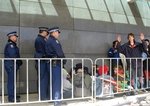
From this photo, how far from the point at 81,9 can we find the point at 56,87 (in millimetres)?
3523

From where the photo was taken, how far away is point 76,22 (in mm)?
6742

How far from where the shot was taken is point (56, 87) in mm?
4348

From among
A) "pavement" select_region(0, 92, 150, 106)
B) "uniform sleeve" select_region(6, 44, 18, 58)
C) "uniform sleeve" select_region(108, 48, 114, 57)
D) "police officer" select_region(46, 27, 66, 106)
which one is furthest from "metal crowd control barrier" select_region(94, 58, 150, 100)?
"uniform sleeve" select_region(6, 44, 18, 58)

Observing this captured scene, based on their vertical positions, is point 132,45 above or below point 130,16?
below

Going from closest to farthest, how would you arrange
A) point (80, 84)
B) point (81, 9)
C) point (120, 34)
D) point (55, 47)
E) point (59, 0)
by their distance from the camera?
point (55, 47)
point (80, 84)
point (59, 0)
point (81, 9)
point (120, 34)

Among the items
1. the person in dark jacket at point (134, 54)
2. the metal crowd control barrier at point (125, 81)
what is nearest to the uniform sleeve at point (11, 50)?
the metal crowd control barrier at point (125, 81)

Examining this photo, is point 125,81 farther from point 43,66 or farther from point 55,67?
point 43,66

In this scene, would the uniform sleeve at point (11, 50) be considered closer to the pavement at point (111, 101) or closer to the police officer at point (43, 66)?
the police officer at point (43, 66)

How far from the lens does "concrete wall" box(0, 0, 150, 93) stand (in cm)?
577

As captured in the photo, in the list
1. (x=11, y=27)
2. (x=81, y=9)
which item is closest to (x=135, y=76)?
(x=81, y=9)

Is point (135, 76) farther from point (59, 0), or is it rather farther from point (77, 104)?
point (59, 0)

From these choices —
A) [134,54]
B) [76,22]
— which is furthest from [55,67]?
[76,22]

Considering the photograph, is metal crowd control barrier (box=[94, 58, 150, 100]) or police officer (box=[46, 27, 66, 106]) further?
metal crowd control barrier (box=[94, 58, 150, 100])

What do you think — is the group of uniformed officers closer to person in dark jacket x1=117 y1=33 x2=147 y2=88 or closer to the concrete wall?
the concrete wall
